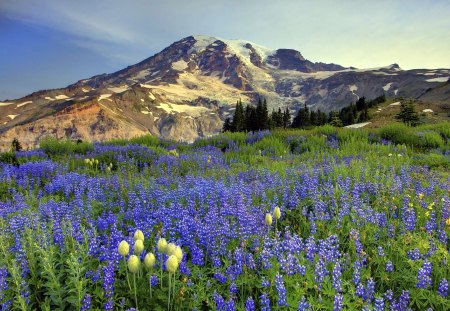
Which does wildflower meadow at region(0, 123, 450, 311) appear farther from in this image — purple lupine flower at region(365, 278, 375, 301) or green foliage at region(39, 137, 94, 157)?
green foliage at region(39, 137, 94, 157)

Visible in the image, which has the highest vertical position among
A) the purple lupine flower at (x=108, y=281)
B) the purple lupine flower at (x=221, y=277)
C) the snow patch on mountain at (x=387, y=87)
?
the snow patch on mountain at (x=387, y=87)

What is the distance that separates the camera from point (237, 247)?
3320 mm

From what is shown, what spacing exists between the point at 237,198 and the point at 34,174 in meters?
5.50

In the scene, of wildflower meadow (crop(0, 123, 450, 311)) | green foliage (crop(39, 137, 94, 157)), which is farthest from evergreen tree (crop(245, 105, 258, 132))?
wildflower meadow (crop(0, 123, 450, 311))

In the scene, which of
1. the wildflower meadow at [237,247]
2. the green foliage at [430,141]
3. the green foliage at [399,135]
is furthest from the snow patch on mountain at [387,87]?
the wildflower meadow at [237,247]

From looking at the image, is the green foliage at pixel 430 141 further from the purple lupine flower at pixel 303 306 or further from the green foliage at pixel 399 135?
the purple lupine flower at pixel 303 306

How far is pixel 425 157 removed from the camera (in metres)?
8.40

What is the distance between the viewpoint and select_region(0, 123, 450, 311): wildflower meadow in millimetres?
2721

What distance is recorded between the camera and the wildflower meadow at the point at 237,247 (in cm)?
272

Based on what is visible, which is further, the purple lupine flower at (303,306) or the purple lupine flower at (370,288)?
the purple lupine flower at (370,288)

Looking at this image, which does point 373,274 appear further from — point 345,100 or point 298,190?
point 345,100

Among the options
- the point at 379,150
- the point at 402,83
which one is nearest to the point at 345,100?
the point at 402,83

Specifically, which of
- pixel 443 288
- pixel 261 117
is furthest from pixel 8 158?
pixel 261 117

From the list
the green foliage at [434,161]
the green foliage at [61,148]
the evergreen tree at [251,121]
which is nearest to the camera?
the green foliage at [434,161]
